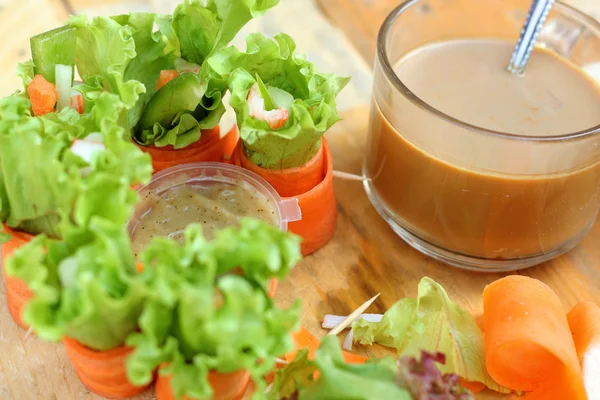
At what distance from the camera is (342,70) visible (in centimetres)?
183

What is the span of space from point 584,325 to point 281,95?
64 centimetres

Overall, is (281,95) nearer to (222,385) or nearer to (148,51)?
(148,51)

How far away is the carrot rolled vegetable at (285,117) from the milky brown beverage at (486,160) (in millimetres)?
145

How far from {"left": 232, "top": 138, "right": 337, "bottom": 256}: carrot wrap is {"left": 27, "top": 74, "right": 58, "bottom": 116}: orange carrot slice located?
1.12ft

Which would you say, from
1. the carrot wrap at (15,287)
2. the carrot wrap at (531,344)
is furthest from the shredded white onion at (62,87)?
the carrot wrap at (531,344)

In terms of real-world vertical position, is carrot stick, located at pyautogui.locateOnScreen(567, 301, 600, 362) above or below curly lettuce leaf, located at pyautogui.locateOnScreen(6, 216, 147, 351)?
below

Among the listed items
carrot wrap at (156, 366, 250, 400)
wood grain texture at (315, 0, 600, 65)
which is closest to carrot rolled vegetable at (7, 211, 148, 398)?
carrot wrap at (156, 366, 250, 400)

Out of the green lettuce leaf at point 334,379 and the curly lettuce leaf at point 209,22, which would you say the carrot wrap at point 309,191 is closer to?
the curly lettuce leaf at point 209,22

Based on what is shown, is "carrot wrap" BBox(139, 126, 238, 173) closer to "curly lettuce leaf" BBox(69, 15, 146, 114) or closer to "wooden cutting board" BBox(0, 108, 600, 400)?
"curly lettuce leaf" BBox(69, 15, 146, 114)

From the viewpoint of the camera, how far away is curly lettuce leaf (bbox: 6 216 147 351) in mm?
770

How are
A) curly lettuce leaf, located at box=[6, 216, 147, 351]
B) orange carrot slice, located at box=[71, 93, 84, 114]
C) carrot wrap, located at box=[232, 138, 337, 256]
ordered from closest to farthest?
curly lettuce leaf, located at box=[6, 216, 147, 351] < orange carrot slice, located at box=[71, 93, 84, 114] < carrot wrap, located at box=[232, 138, 337, 256]

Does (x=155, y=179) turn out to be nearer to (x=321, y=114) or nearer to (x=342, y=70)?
(x=321, y=114)

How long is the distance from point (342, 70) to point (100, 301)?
47.1 inches

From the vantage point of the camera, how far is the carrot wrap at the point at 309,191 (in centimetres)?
124
